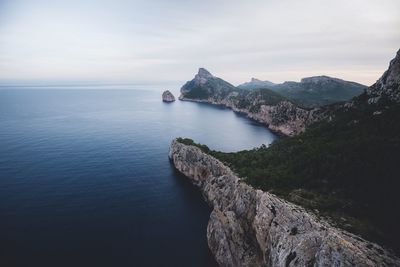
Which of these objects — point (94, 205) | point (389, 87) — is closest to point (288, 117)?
point (389, 87)

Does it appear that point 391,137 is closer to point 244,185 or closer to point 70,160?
point 244,185

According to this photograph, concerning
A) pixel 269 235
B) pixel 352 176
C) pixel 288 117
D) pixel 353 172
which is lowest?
pixel 269 235

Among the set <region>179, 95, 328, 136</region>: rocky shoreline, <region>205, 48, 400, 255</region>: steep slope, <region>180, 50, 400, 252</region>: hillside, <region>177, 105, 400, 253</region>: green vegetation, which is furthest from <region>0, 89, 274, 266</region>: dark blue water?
<region>179, 95, 328, 136</region>: rocky shoreline

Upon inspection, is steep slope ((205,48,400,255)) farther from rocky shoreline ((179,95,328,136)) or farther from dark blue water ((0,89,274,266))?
rocky shoreline ((179,95,328,136))

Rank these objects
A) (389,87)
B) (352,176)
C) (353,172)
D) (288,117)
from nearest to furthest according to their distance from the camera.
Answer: (352,176)
(353,172)
(389,87)
(288,117)

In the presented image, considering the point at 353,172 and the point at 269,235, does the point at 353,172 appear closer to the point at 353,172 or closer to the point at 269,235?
the point at 353,172

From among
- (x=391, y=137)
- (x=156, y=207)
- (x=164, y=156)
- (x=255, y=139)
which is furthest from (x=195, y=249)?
(x=255, y=139)
